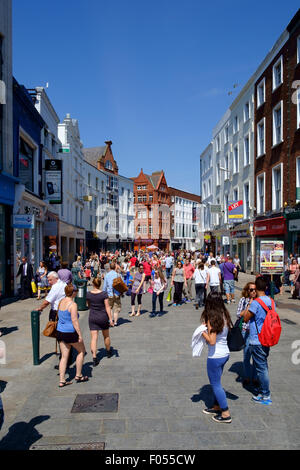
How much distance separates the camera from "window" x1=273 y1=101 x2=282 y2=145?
71.1ft

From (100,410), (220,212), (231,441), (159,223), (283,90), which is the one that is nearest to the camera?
(231,441)

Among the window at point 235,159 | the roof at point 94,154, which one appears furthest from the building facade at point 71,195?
the window at point 235,159

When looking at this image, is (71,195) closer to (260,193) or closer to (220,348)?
(260,193)

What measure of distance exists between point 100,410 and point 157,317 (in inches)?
269

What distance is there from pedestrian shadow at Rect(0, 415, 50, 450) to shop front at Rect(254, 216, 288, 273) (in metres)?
18.2

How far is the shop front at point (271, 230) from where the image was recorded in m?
20.6

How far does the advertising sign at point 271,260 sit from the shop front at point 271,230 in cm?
587

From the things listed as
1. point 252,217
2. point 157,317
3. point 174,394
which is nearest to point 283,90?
point 252,217

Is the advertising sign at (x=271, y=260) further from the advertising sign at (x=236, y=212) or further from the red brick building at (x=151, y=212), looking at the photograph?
the red brick building at (x=151, y=212)

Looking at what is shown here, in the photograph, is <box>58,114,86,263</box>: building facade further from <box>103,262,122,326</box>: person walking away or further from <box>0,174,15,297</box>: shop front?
<box>103,262,122,326</box>: person walking away

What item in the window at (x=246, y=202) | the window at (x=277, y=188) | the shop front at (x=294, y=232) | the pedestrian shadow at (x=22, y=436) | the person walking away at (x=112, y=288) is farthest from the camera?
the window at (x=246, y=202)
